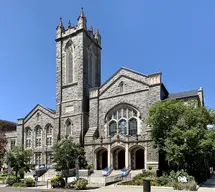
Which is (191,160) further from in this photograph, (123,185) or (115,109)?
(115,109)

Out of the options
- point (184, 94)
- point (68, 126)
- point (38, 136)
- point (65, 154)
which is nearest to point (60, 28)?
point (68, 126)

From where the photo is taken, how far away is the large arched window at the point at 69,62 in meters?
48.9

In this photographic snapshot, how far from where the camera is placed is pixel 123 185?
29.2m

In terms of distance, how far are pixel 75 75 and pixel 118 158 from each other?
52.8 ft

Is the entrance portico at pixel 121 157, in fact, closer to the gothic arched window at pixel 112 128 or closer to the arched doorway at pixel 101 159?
the arched doorway at pixel 101 159

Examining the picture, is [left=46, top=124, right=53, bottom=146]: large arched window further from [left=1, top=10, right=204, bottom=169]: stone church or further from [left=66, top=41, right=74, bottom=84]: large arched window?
[left=66, top=41, right=74, bottom=84]: large arched window

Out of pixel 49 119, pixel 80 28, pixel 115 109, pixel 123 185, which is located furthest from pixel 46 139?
pixel 123 185

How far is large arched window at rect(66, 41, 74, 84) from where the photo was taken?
48.9 m

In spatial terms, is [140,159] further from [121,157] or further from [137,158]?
[121,157]

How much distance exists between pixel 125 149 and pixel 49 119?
17316 mm

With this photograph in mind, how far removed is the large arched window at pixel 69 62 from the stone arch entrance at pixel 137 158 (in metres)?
17.2

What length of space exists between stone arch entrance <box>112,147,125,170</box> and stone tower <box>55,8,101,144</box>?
605cm

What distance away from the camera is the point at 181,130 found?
29906 millimetres

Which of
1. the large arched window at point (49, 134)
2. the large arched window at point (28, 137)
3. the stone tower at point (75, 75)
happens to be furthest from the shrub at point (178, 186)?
the large arched window at point (28, 137)
